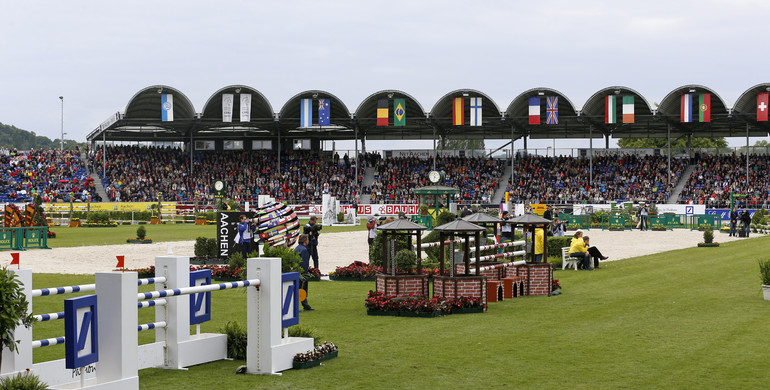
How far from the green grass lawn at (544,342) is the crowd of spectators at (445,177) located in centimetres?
4896

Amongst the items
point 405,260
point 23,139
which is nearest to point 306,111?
point 405,260

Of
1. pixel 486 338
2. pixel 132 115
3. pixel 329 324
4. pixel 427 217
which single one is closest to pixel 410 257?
pixel 329 324

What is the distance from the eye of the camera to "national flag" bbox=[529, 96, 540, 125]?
213 feet

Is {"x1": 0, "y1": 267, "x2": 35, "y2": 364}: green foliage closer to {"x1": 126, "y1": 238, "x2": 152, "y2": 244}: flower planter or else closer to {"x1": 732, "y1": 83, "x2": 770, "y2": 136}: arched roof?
{"x1": 126, "y1": 238, "x2": 152, "y2": 244}: flower planter

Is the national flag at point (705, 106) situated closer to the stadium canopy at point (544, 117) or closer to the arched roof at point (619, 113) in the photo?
the arched roof at point (619, 113)

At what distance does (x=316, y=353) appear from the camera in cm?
1120

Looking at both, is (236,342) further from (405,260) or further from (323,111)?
(323,111)

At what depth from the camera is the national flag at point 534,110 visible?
6481cm

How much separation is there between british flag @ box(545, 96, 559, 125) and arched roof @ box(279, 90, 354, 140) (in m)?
15.0

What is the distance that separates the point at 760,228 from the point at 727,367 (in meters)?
38.4

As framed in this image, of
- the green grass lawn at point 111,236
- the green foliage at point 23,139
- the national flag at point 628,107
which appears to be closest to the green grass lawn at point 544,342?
the green grass lawn at point 111,236

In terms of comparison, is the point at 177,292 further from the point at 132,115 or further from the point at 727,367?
the point at 132,115

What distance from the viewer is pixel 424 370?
1100 centimetres

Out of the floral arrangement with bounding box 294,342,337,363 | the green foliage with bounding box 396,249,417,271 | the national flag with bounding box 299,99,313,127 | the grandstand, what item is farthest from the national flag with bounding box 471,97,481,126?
the floral arrangement with bounding box 294,342,337,363
